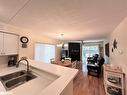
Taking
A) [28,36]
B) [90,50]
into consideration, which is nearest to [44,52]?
[28,36]

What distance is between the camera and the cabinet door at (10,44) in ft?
8.08

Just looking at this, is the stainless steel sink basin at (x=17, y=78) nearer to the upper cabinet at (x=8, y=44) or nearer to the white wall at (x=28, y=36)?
the upper cabinet at (x=8, y=44)

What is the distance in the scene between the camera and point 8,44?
2531mm

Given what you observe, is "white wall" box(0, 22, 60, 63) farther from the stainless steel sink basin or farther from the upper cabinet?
the stainless steel sink basin

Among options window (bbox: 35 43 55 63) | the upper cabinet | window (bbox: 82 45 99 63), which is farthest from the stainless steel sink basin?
window (bbox: 82 45 99 63)

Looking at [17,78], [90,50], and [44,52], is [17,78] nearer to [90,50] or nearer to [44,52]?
[44,52]

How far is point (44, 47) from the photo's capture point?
4750 millimetres

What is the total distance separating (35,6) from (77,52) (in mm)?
6342

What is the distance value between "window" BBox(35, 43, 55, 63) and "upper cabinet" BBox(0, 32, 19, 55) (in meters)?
1.29

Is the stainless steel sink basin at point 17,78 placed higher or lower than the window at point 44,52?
lower

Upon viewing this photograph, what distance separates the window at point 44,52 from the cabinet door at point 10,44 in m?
1.28

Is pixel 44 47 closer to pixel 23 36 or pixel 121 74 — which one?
pixel 23 36

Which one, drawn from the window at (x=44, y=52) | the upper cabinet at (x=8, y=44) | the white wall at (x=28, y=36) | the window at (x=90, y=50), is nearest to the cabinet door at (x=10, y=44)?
the upper cabinet at (x=8, y=44)

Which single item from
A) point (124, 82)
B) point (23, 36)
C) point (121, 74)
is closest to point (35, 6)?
point (23, 36)
